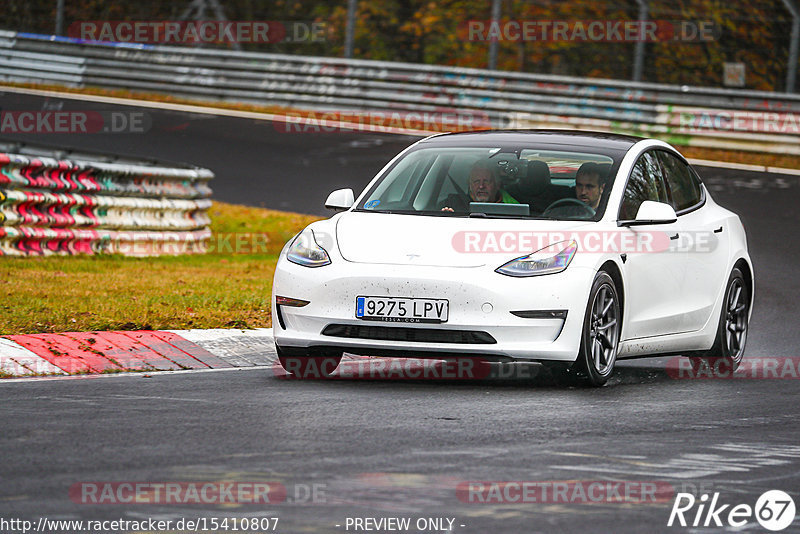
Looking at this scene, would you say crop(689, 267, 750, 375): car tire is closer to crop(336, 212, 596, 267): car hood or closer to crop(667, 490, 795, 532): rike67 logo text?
crop(336, 212, 596, 267): car hood

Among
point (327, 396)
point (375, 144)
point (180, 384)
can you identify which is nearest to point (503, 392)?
point (327, 396)

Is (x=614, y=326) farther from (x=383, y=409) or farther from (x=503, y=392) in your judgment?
(x=383, y=409)

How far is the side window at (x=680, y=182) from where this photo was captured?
33.8ft

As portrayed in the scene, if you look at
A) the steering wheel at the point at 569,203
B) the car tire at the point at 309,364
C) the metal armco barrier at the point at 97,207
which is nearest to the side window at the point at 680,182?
the steering wheel at the point at 569,203

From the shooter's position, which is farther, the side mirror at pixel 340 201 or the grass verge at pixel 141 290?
the grass verge at pixel 141 290

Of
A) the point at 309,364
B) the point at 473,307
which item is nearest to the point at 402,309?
the point at 473,307

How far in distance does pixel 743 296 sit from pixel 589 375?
2.53 metres

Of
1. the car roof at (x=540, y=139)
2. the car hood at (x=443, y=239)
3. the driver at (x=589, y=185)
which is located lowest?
the car hood at (x=443, y=239)

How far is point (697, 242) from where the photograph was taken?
33.1 feet

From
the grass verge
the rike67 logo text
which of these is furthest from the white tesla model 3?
the rike67 logo text

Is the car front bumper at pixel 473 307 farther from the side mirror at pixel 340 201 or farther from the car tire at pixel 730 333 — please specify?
the car tire at pixel 730 333

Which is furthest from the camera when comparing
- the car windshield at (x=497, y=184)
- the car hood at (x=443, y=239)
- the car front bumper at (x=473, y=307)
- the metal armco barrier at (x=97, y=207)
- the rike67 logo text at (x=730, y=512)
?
the metal armco barrier at (x=97, y=207)

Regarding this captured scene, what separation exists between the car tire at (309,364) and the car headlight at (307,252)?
0.56m

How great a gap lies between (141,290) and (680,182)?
179 inches
